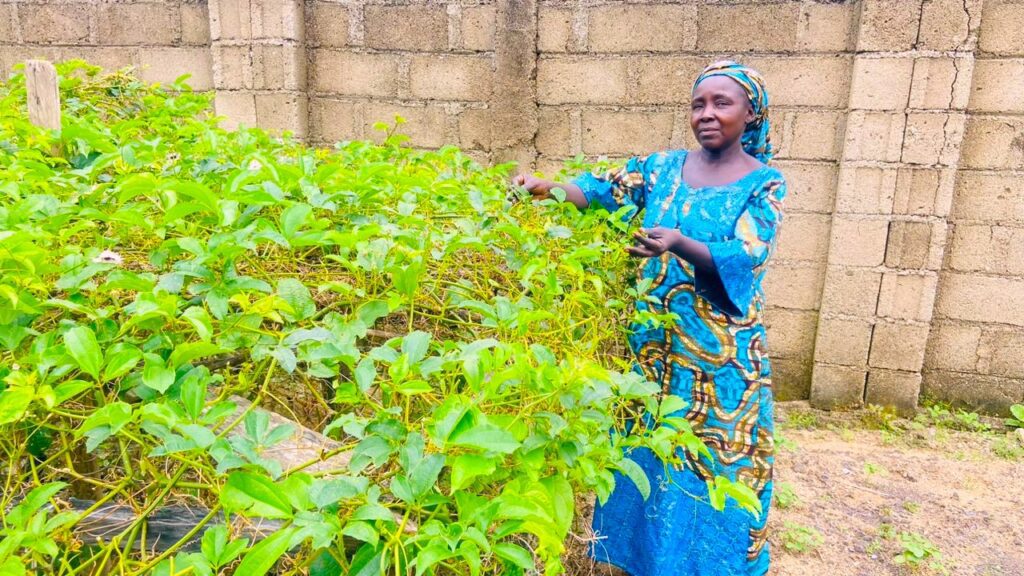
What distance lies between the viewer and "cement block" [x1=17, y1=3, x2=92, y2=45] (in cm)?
406

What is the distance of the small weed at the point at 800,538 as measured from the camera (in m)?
2.67

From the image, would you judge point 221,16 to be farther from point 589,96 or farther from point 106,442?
point 106,442

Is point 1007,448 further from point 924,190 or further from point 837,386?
point 924,190

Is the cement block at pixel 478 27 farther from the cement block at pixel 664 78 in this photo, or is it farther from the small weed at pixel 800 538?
the small weed at pixel 800 538

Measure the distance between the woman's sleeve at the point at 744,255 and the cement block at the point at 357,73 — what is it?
2538mm

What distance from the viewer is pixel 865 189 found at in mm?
3438

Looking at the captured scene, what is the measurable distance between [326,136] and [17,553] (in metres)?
3.47

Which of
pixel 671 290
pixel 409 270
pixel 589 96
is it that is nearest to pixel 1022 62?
pixel 589 96

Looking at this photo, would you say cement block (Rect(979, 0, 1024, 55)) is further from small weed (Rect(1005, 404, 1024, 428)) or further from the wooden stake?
the wooden stake

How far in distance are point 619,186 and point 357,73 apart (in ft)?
7.50

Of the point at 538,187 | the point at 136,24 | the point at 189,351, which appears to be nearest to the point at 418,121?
the point at 136,24

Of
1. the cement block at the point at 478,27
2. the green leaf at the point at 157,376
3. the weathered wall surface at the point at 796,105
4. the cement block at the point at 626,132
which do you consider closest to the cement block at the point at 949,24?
the weathered wall surface at the point at 796,105

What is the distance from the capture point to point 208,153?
1.72 metres

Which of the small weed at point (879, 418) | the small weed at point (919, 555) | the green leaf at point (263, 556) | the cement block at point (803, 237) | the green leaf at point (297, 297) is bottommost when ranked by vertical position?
the small weed at point (919, 555)
